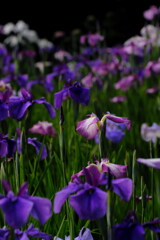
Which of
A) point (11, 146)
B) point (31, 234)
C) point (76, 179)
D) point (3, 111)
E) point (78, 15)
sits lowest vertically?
point (31, 234)

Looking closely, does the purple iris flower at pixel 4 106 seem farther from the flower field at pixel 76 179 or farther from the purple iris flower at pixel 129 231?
the purple iris flower at pixel 129 231

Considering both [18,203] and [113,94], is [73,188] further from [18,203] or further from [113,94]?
[113,94]

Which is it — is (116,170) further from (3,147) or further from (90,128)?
(3,147)

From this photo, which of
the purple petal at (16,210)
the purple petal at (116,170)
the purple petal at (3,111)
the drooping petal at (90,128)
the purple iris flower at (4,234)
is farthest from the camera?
the purple petal at (3,111)

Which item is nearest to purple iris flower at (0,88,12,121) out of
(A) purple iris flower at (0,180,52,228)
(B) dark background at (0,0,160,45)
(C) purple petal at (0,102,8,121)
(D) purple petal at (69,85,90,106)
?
(C) purple petal at (0,102,8,121)

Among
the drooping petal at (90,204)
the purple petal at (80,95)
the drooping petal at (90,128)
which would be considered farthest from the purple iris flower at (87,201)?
the purple petal at (80,95)

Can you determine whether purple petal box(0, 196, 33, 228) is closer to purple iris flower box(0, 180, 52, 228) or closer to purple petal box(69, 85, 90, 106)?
purple iris flower box(0, 180, 52, 228)

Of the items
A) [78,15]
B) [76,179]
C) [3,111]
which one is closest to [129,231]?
[76,179]
